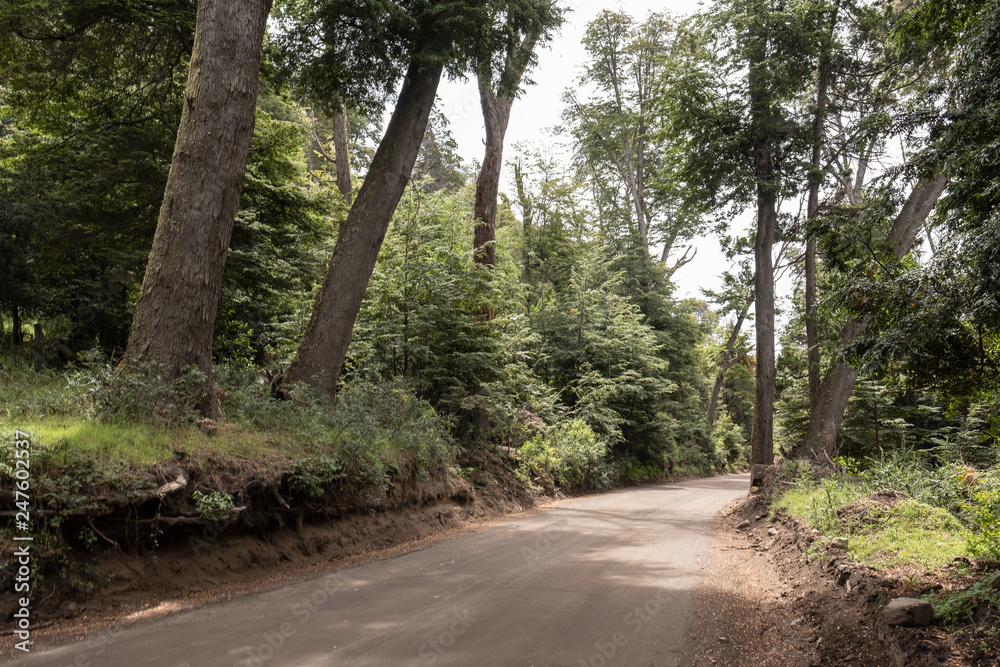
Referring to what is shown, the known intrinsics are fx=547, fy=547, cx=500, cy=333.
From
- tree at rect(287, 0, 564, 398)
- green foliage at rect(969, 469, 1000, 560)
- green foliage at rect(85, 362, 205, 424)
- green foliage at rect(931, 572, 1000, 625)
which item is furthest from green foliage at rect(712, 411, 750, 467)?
green foliage at rect(85, 362, 205, 424)

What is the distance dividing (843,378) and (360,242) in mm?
10290

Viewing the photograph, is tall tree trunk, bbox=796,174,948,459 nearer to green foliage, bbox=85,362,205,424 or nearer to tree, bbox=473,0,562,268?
tree, bbox=473,0,562,268

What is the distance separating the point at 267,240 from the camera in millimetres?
10406

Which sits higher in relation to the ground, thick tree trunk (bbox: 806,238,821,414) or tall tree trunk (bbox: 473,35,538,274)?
tall tree trunk (bbox: 473,35,538,274)

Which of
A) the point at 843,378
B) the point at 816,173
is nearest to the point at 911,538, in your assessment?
the point at 843,378

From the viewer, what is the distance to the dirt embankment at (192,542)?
418 centimetres

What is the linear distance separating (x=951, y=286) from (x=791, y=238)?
11.4 m

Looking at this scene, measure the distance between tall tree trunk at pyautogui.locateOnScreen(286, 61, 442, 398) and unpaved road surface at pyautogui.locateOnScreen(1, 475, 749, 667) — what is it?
11.4 ft

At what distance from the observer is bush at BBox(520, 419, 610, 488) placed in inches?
553

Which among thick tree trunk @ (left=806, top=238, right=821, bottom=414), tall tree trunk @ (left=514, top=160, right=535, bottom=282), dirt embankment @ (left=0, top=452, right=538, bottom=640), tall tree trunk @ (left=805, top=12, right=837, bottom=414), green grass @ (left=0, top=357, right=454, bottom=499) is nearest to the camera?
dirt embankment @ (left=0, top=452, right=538, bottom=640)

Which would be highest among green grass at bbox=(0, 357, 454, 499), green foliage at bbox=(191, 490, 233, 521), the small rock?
green grass at bbox=(0, 357, 454, 499)

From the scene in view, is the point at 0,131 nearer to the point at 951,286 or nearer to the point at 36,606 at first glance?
the point at 36,606

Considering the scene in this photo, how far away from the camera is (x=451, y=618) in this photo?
443 cm

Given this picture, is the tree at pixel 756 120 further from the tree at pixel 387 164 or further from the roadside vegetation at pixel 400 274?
the tree at pixel 387 164
